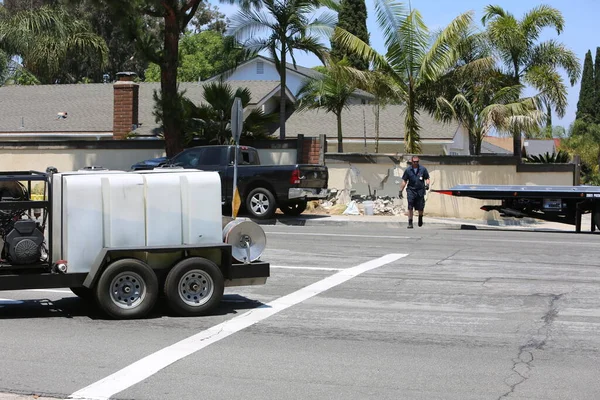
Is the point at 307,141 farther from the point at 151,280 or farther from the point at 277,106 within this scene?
the point at 151,280

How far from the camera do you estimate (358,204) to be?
2459 centimetres

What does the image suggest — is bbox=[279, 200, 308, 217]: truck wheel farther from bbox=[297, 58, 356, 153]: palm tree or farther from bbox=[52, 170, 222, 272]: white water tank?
bbox=[52, 170, 222, 272]: white water tank

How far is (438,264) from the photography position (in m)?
14.0

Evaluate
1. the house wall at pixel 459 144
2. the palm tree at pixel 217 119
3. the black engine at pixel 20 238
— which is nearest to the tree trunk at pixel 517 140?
the palm tree at pixel 217 119

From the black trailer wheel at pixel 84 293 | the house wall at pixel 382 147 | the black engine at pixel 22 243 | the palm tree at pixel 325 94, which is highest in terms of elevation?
the palm tree at pixel 325 94

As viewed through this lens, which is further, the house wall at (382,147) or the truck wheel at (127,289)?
the house wall at (382,147)

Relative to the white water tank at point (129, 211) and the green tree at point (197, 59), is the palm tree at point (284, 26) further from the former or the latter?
the green tree at point (197, 59)

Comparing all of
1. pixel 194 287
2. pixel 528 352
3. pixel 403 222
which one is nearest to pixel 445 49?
pixel 403 222

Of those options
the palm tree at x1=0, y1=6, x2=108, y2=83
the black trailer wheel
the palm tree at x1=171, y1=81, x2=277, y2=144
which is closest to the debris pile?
the palm tree at x1=171, y1=81, x2=277, y2=144

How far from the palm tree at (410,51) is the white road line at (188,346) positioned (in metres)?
13.5

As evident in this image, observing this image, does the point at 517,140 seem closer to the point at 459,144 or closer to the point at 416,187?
the point at 416,187

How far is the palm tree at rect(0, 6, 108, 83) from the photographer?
133 ft

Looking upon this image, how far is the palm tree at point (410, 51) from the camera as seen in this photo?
973 inches

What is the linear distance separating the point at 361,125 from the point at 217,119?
35.5ft
